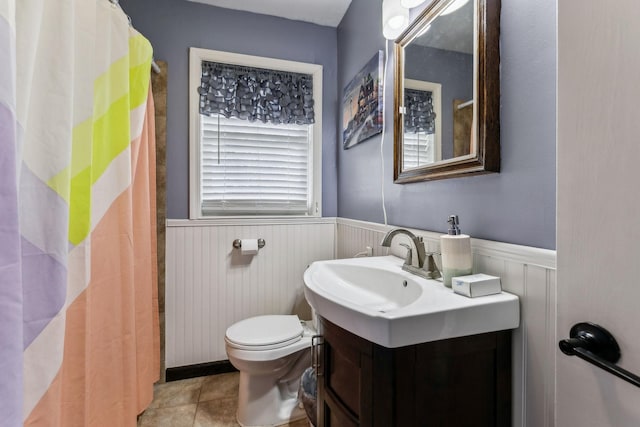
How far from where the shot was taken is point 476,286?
77 cm

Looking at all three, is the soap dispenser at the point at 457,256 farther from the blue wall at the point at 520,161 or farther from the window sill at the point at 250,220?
the window sill at the point at 250,220

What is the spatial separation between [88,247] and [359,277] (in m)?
0.94

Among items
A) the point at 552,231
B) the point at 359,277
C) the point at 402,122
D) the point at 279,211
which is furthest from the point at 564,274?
the point at 279,211

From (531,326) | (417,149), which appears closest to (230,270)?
(417,149)

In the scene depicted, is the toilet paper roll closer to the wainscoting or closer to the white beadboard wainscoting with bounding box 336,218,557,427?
the wainscoting

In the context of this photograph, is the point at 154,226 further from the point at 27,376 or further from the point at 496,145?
the point at 496,145

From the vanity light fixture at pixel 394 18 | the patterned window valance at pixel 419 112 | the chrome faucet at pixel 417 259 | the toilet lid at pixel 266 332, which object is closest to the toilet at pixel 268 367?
the toilet lid at pixel 266 332

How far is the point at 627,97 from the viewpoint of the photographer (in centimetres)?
39

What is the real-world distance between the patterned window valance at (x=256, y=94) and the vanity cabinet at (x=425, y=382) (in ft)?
5.04

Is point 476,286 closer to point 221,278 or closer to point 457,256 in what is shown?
point 457,256

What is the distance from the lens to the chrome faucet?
0.98m

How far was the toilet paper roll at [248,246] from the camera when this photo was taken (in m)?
1.87

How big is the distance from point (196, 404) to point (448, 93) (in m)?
1.95

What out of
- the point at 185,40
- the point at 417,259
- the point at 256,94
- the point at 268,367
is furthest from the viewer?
the point at 256,94
